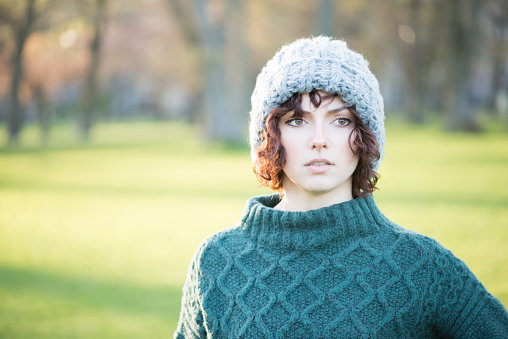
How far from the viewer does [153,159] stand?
18.4 metres

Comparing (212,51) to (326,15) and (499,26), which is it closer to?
(326,15)

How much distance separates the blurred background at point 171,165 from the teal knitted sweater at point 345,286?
2.68 m

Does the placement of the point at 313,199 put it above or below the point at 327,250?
above

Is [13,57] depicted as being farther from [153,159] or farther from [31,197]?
[31,197]

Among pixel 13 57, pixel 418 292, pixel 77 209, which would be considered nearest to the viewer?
pixel 418 292

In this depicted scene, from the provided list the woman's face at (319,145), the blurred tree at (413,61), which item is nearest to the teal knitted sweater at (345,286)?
the woman's face at (319,145)

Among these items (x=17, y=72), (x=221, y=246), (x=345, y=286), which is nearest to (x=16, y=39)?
(x=17, y=72)

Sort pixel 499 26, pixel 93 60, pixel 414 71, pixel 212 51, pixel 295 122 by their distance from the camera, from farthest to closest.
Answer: pixel 414 71 < pixel 499 26 < pixel 93 60 < pixel 212 51 < pixel 295 122

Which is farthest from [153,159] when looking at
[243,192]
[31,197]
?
[243,192]

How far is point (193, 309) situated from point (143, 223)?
6780 mm

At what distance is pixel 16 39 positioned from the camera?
25844mm

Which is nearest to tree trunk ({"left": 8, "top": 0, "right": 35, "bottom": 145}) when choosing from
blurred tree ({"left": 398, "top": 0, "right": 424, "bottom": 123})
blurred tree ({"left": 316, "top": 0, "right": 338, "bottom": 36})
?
blurred tree ({"left": 316, "top": 0, "right": 338, "bottom": 36})

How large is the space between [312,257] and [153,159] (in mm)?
16672

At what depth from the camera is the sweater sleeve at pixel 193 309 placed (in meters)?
2.27
